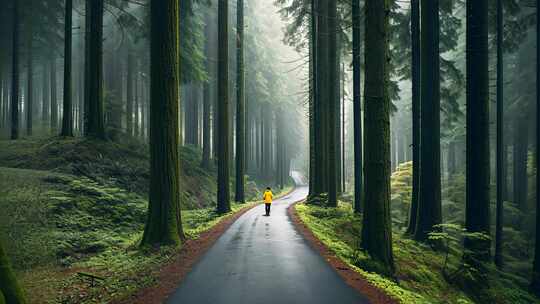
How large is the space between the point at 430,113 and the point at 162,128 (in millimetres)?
9913

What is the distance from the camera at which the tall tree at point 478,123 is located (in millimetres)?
10203

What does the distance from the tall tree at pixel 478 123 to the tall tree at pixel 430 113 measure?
3.43 meters

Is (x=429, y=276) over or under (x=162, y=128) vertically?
under

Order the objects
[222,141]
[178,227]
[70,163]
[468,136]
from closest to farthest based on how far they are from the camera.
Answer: [468,136], [178,227], [70,163], [222,141]

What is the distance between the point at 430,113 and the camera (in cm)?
1405

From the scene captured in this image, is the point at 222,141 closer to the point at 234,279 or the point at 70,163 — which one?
the point at 70,163

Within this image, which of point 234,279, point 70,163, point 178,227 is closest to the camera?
point 234,279

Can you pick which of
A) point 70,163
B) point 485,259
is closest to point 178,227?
point 70,163

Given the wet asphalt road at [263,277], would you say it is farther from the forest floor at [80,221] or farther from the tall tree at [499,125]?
the tall tree at [499,125]

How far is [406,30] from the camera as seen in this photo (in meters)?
17.5

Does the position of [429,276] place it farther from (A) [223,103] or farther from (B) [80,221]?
(A) [223,103]

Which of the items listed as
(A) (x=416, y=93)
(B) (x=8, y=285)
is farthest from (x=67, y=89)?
(A) (x=416, y=93)

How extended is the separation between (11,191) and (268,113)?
40.5m

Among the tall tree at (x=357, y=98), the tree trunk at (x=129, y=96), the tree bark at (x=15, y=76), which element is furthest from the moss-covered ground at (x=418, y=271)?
the tree bark at (x=15, y=76)
